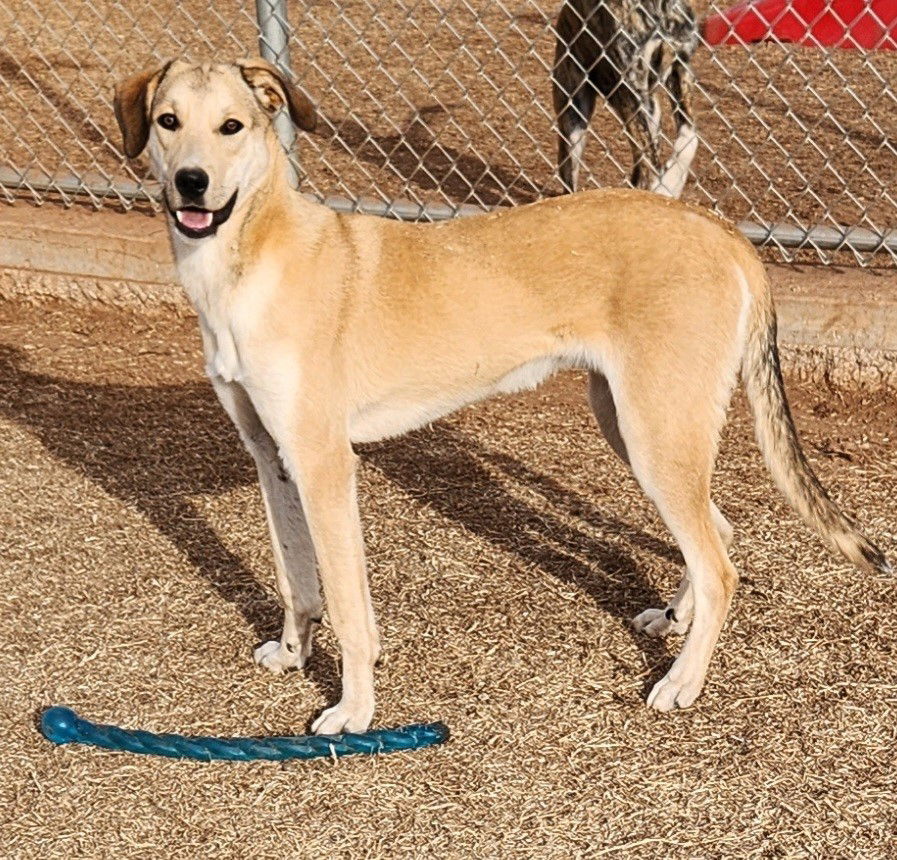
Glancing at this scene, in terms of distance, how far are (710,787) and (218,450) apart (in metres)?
2.35

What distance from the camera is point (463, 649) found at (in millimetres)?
3912

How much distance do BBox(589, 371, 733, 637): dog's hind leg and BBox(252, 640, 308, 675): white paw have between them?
0.93m

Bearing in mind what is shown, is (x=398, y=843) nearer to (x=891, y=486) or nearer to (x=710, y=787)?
(x=710, y=787)

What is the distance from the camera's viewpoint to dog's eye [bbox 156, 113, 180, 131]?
3.42 m

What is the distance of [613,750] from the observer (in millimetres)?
3504

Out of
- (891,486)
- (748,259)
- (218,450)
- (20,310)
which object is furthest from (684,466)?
(20,310)

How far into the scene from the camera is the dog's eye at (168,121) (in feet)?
11.2

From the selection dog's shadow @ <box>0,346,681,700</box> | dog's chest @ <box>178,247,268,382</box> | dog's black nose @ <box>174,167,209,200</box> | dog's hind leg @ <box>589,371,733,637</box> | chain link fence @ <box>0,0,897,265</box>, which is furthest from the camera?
chain link fence @ <box>0,0,897,265</box>

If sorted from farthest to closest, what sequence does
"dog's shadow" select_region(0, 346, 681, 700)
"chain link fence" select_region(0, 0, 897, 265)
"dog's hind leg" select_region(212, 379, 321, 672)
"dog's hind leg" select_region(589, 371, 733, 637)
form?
"chain link fence" select_region(0, 0, 897, 265) < "dog's shadow" select_region(0, 346, 681, 700) < "dog's hind leg" select_region(589, 371, 733, 637) < "dog's hind leg" select_region(212, 379, 321, 672)

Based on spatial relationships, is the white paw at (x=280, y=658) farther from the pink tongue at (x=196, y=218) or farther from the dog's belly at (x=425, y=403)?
the pink tongue at (x=196, y=218)

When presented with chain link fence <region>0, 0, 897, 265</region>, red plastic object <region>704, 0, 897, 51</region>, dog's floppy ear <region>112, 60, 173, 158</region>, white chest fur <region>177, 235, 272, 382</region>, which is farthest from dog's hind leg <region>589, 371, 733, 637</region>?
red plastic object <region>704, 0, 897, 51</region>

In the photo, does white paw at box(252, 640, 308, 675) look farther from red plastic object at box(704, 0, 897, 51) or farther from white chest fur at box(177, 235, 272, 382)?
red plastic object at box(704, 0, 897, 51)

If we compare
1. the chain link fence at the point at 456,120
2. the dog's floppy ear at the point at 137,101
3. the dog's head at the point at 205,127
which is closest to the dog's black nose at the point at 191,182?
the dog's head at the point at 205,127

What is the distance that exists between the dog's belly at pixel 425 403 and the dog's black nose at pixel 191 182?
27.7 inches
